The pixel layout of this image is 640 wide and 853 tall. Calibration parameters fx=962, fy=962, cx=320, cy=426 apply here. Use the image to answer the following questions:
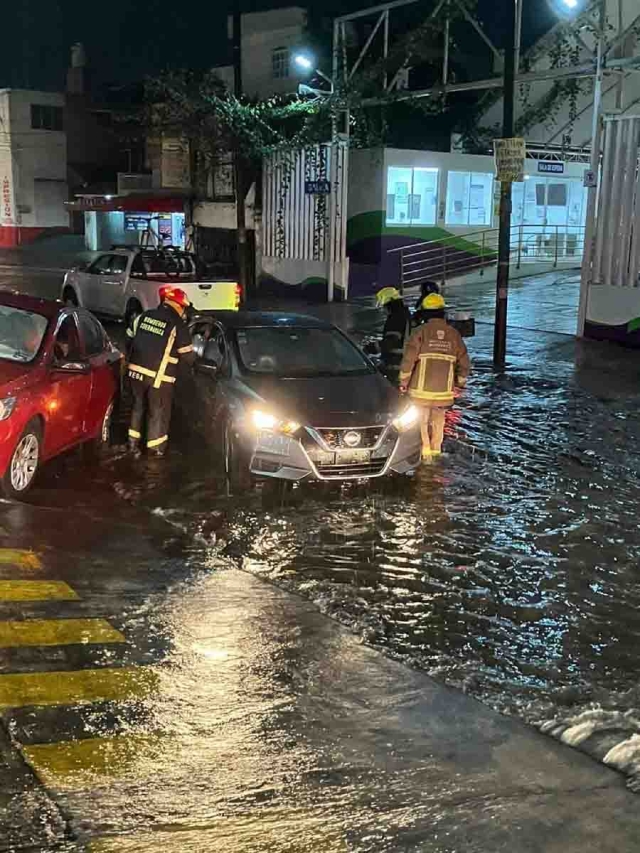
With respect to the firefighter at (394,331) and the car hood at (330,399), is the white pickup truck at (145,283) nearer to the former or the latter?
the firefighter at (394,331)

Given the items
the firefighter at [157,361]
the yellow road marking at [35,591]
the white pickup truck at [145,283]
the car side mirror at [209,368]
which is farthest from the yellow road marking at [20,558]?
the white pickup truck at [145,283]

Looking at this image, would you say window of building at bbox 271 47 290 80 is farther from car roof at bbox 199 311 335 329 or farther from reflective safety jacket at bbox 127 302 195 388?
reflective safety jacket at bbox 127 302 195 388

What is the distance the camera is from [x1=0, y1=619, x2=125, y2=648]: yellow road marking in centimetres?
515

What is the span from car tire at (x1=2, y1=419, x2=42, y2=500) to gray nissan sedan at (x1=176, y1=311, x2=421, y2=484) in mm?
1598

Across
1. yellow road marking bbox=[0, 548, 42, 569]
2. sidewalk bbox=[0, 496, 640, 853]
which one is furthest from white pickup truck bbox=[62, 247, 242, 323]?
sidewalk bbox=[0, 496, 640, 853]

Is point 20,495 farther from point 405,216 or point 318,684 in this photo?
point 405,216

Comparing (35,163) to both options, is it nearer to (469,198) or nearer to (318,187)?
(469,198)

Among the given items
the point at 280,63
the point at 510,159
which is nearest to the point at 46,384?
the point at 510,159

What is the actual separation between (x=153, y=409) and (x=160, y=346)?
66 cm

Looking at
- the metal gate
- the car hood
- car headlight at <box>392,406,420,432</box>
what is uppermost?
the metal gate

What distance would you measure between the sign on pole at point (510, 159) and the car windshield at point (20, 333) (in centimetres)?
776

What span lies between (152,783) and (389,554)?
131 inches

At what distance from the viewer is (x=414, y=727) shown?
4.46 meters

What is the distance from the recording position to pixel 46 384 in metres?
7.92
